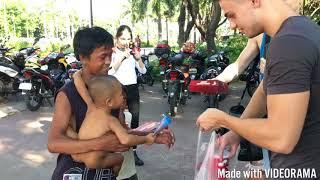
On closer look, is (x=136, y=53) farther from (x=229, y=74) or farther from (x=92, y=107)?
(x=92, y=107)

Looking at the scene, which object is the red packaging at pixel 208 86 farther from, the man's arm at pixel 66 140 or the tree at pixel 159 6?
the tree at pixel 159 6

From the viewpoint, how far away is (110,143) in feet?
6.98

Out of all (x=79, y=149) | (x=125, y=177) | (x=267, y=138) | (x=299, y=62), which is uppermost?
(x=299, y=62)

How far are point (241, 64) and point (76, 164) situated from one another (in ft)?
4.70

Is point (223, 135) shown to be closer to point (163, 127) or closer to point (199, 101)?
point (163, 127)

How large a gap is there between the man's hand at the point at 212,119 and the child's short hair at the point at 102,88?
0.51 meters

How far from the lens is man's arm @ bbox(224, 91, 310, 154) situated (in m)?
1.51

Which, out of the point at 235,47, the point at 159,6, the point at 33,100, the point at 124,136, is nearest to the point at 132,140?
the point at 124,136

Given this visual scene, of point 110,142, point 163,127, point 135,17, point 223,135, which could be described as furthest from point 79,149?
point 135,17

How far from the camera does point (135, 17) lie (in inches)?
1917

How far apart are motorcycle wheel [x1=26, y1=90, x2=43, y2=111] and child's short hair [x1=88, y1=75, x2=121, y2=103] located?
7.31m

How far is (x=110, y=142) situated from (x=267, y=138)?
82cm

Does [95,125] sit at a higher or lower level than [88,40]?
lower

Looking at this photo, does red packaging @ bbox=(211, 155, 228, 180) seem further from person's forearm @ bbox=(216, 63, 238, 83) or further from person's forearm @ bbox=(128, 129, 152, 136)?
person's forearm @ bbox=(216, 63, 238, 83)
